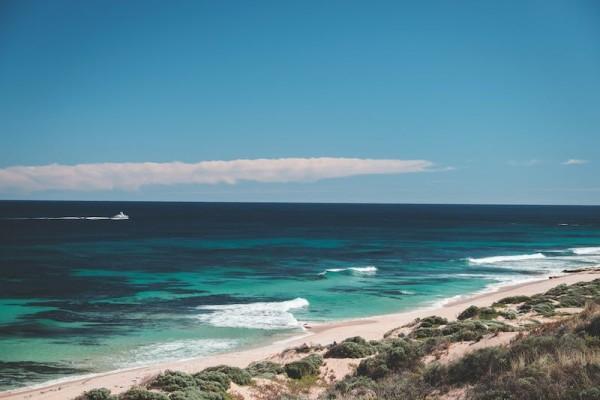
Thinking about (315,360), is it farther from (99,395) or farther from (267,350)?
(99,395)

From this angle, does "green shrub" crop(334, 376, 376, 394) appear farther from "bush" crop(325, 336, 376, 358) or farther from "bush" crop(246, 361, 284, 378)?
"bush" crop(325, 336, 376, 358)

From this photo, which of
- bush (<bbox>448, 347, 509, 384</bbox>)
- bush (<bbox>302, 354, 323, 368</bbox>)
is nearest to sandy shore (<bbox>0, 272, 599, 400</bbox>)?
bush (<bbox>302, 354, 323, 368</bbox>)

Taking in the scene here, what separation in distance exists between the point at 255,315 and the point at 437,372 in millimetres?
19582

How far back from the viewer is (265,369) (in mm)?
16250

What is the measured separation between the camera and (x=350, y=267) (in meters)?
51.0

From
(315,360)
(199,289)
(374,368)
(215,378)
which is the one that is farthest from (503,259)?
(215,378)

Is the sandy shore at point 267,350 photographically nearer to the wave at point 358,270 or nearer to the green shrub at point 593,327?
the green shrub at point 593,327

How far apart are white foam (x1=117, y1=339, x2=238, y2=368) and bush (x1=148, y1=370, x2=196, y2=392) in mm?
7199

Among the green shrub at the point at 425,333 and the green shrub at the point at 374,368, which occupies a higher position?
the green shrub at the point at 374,368

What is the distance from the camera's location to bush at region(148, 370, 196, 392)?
1324cm

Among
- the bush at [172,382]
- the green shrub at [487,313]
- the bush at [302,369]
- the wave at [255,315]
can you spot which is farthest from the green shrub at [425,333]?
the bush at [172,382]

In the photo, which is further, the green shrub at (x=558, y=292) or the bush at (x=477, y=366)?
the green shrub at (x=558, y=292)

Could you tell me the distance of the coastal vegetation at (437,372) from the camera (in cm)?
891

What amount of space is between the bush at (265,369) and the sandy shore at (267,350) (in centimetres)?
213
